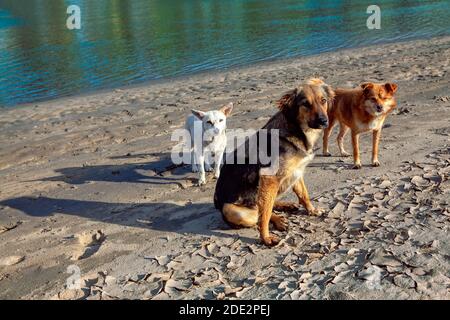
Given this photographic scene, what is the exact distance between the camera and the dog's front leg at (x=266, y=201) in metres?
6.13

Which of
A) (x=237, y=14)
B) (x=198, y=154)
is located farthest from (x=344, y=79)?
(x=237, y=14)

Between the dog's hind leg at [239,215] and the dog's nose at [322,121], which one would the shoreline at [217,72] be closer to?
→ the dog's hind leg at [239,215]

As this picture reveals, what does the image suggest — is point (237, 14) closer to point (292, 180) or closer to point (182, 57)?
point (182, 57)

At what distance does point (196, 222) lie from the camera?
7055 mm

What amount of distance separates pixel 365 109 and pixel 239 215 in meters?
3.57

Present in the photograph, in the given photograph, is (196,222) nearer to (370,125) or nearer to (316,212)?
(316,212)

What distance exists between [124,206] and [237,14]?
3484 centimetres

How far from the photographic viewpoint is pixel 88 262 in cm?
608

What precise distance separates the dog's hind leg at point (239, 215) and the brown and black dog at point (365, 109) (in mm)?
3123

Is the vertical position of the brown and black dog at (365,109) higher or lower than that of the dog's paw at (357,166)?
higher

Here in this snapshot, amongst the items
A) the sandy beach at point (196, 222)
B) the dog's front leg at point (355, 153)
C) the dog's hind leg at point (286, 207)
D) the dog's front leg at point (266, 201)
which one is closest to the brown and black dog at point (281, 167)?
the dog's front leg at point (266, 201)

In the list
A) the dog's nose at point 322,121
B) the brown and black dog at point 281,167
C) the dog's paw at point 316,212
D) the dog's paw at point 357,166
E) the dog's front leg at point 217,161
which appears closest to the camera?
the dog's nose at point 322,121

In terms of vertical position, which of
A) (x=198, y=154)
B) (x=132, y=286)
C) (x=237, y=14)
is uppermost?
(x=237, y=14)

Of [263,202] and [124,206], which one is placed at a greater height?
[263,202]
